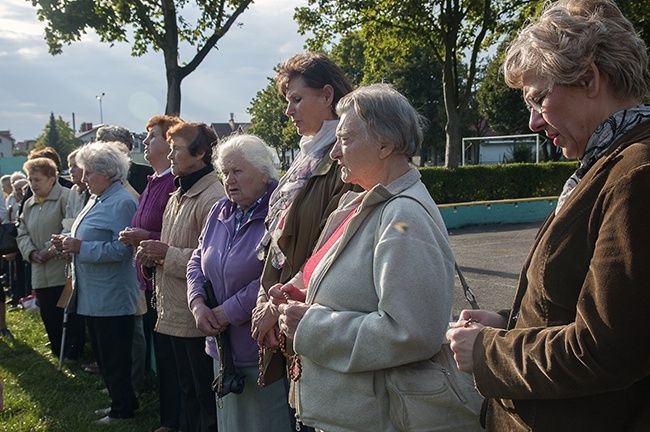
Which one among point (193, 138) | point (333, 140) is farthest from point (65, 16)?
point (333, 140)

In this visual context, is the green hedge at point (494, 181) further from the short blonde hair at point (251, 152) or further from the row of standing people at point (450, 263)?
the row of standing people at point (450, 263)

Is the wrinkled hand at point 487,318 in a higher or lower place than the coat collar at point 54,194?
lower

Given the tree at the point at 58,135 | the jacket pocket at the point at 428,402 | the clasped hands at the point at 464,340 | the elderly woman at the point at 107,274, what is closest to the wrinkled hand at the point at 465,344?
the clasped hands at the point at 464,340

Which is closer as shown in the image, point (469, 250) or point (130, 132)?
point (130, 132)

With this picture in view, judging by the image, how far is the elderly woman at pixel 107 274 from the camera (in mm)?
4781

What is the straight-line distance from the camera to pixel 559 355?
4.83 ft

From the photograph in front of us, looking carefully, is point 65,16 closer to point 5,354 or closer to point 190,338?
point 5,354

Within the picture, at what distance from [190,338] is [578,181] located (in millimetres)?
2924

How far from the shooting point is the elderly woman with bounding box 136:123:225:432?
3.96 m

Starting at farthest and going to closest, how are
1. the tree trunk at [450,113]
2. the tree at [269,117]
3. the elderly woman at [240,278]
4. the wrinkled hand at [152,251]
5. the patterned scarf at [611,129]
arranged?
the tree at [269,117] → the tree trunk at [450,113] → the wrinkled hand at [152,251] → the elderly woman at [240,278] → the patterned scarf at [611,129]

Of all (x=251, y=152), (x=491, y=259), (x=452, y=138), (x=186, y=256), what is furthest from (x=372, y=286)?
(x=452, y=138)

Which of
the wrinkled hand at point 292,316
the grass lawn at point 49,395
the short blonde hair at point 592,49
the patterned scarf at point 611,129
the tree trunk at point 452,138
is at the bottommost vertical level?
the grass lawn at point 49,395

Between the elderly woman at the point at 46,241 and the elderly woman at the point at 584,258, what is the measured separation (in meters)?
5.89

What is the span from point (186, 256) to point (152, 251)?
26 cm
